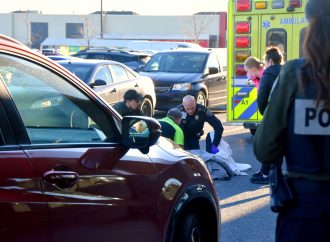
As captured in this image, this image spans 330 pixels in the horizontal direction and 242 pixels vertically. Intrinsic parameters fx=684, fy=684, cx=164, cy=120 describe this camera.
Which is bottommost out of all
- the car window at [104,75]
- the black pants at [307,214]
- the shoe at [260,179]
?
the shoe at [260,179]

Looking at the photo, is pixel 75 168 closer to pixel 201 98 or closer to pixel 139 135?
pixel 139 135

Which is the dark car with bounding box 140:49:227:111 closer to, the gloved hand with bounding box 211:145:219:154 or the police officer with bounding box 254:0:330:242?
the gloved hand with bounding box 211:145:219:154

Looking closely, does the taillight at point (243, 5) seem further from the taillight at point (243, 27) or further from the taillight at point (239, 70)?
the taillight at point (239, 70)

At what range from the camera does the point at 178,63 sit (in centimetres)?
1728

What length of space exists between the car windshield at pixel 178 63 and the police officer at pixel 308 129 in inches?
554

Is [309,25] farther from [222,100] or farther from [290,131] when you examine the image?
[222,100]

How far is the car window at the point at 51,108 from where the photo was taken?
3311mm

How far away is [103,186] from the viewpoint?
3.46 metres

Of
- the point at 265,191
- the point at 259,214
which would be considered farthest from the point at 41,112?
the point at 265,191

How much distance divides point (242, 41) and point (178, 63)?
5.62m

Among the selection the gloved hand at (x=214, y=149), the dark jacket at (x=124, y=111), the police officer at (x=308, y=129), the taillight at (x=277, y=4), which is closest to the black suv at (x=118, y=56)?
the taillight at (x=277, y=4)

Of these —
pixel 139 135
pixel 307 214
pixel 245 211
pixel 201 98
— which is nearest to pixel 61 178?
pixel 139 135

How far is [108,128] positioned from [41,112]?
0.41 meters

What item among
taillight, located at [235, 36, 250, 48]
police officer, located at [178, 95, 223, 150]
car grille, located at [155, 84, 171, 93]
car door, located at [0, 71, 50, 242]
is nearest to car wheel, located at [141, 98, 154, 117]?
car grille, located at [155, 84, 171, 93]
